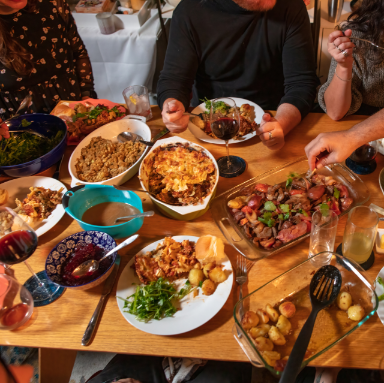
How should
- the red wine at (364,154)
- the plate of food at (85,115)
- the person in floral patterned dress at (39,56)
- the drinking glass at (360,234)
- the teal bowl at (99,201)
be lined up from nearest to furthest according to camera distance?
the drinking glass at (360,234) < the teal bowl at (99,201) < the red wine at (364,154) < the plate of food at (85,115) < the person in floral patterned dress at (39,56)

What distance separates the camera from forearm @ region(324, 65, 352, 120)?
1.73 m

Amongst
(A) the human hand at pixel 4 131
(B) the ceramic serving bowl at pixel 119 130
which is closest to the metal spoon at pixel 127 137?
(B) the ceramic serving bowl at pixel 119 130

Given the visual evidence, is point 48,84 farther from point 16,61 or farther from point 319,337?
point 319,337

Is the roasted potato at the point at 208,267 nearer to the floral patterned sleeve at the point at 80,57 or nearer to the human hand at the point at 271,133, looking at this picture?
the human hand at the point at 271,133

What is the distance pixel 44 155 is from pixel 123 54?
2.64m

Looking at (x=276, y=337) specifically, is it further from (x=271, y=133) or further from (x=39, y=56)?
(x=39, y=56)

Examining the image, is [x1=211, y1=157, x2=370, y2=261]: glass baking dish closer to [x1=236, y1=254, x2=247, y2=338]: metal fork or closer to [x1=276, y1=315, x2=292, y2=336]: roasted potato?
[x1=236, y1=254, x2=247, y2=338]: metal fork

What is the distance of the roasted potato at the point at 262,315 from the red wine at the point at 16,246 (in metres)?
0.86

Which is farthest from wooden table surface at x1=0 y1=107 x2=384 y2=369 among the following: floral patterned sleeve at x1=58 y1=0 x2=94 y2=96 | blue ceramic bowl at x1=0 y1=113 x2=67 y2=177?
floral patterned sleeve at x1=58 y1=0 x2=94 y2=96

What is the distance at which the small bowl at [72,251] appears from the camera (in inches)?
45.3

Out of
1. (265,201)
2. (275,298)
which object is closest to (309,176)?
(265,201)

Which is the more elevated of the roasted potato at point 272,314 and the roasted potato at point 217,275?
the roasted potato at point 217,275

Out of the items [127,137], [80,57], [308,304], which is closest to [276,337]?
[308,304]

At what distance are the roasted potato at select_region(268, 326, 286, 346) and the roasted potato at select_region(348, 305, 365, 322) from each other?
24 cm
